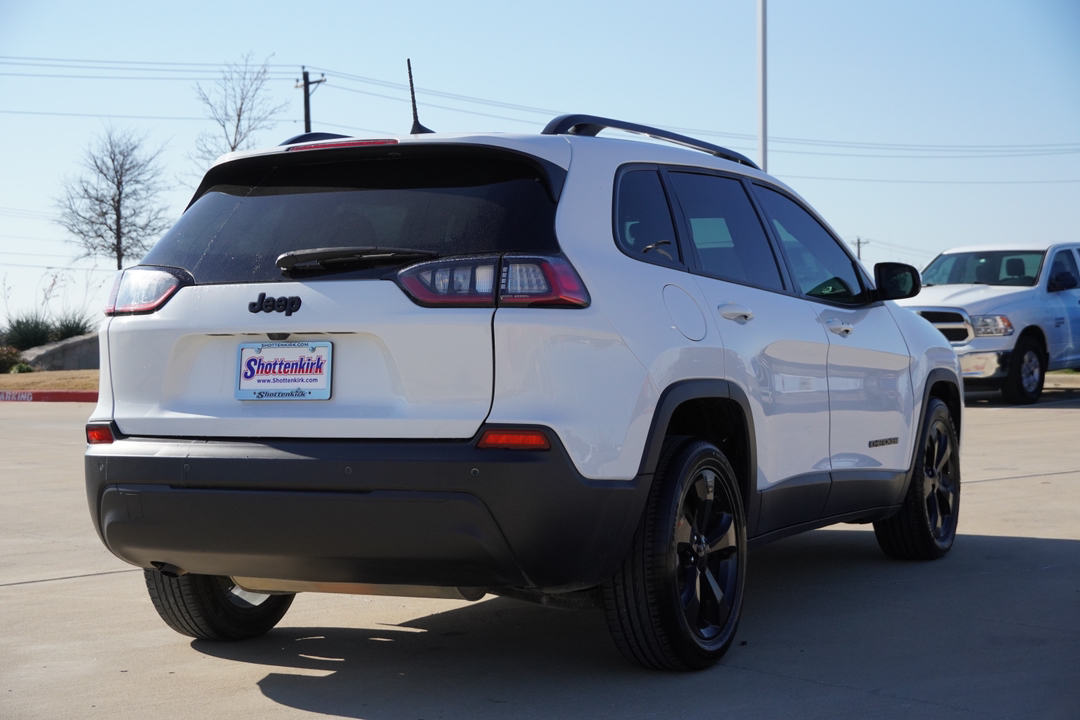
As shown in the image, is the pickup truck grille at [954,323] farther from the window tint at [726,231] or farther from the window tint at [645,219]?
the window tint at [645,219]

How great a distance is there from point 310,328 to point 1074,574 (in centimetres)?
400

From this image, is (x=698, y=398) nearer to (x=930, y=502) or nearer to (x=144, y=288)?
(x=144, y=288)

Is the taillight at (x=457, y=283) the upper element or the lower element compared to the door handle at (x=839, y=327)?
upper

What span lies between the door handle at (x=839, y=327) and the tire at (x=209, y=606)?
257 centimetres

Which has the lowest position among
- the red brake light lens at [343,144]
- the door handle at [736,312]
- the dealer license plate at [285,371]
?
the dealer license plate at [285,371]

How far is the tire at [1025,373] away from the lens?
16250 millimetres

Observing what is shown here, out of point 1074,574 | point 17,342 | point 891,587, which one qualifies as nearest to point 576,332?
point 891,587

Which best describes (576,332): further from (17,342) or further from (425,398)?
(17,342)

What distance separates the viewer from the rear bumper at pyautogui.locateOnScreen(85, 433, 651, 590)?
12.2ft

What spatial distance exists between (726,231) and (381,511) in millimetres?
1939

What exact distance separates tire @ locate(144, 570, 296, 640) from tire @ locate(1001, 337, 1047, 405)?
43.3ft

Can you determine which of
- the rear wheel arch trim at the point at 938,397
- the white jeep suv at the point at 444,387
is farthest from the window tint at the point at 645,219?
the rear wheel arch trim at the point at 938,397

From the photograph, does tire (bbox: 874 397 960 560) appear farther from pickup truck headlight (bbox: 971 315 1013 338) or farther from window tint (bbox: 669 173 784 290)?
pickup truck headlight (bbox: 971 315 1013 338)

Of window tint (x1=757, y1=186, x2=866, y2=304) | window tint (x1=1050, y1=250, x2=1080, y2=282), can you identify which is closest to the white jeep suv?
window tint (x1=757, y1=186, x2=866, y2=304)
